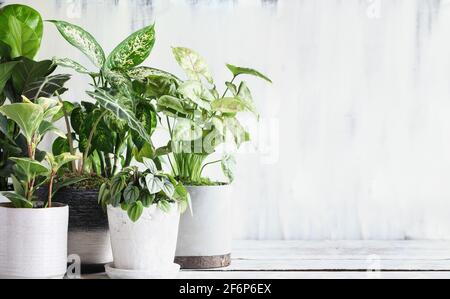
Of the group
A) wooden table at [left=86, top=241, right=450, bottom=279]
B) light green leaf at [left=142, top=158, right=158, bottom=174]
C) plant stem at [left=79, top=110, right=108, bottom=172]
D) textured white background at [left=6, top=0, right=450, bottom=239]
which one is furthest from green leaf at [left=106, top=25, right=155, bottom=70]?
wooden table at [left=86, top=241, right=450, bottom=279]

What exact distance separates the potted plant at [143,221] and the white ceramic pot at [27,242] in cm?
12

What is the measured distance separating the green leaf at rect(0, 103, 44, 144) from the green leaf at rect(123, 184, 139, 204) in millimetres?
202

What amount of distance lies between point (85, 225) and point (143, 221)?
0.54ft

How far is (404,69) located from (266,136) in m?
0.41

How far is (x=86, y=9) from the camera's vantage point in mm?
1687

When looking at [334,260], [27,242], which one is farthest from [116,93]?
[334,260]

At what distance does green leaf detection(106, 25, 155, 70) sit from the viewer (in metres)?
1.34

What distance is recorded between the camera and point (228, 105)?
1.27m

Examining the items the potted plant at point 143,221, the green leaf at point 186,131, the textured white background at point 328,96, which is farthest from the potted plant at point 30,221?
the textured white background at point 328,96

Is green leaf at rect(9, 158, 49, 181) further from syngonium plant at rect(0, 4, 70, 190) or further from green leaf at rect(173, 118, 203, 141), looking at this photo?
green leaf at rect(173, 118, 203, 141)

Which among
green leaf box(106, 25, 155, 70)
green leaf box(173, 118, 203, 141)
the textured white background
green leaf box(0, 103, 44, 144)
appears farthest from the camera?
the textured white background

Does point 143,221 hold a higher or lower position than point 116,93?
lower

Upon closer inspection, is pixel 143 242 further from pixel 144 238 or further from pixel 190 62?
pixel 190 62
